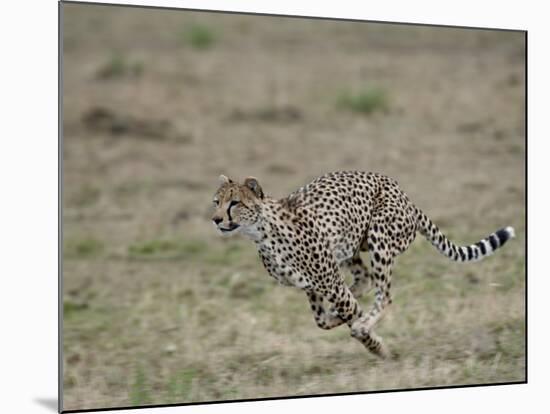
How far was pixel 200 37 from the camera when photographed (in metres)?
11.6

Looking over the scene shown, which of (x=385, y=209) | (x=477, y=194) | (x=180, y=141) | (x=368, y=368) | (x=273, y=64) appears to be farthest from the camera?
(x=273, y=64)

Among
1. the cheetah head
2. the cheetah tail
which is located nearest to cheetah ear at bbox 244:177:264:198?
the cheetah head

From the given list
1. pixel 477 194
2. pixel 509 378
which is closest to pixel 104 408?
pixel 509 378

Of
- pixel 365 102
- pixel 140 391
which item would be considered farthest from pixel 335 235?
pixel 365 102

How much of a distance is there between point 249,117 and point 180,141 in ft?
2.43

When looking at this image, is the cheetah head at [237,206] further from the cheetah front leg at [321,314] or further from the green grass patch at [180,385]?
the green grass patch at [180,385]

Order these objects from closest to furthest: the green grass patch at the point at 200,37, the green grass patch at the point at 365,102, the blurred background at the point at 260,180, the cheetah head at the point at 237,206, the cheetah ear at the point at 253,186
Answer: the cheetah head at the point at 237,206
the cheetah ear at the point at 253,186
the blurred background at the point at 260,180
the green grass patch at the point at 365,102
the green grass patch at the point at 200,37

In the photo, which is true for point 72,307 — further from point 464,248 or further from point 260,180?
point 464,248

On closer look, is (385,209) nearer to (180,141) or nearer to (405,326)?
(405,326)

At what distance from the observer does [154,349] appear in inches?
270

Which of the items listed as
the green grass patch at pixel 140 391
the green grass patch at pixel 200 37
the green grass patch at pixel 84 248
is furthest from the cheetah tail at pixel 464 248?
the green grass patch at pixel 200 37

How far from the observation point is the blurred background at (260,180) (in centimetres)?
642

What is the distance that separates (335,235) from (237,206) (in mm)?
566

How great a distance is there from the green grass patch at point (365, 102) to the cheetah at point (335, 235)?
4.83 meters
